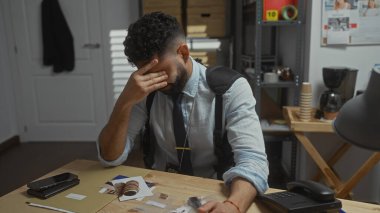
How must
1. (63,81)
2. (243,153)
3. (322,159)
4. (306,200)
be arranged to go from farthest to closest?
1. (63,81)
2. (322,159)
3. (243,153)
4. (306,200)

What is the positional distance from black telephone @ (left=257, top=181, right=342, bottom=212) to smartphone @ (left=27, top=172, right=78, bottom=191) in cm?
64

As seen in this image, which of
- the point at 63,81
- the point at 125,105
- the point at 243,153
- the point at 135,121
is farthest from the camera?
the point at 63,81

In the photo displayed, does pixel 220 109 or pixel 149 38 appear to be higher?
pixel 149 38

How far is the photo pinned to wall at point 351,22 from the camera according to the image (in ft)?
7.13

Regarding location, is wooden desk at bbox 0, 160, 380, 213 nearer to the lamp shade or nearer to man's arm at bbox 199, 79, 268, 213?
man's arm at bbox 199, 79, 268, 213

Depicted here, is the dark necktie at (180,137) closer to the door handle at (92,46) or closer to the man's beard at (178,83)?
the man's beard at (178,83)

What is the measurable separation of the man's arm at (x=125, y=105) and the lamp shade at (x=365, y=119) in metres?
0.79

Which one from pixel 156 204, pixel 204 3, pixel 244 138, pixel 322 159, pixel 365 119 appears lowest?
pixel 322 159

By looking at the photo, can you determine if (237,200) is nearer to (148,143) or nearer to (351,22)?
(148,143)

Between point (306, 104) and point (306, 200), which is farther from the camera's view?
point (306, 104)

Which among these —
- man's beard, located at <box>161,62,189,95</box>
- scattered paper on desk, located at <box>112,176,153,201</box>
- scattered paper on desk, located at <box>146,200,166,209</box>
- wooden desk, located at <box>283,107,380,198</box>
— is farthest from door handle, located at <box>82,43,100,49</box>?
scattered paper on desk, located at <box>146,200,166,209</box>

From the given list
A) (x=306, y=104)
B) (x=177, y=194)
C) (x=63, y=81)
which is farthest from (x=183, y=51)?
(x=63, y=81)

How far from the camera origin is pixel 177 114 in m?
1.36

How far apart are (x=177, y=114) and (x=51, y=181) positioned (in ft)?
1.66
